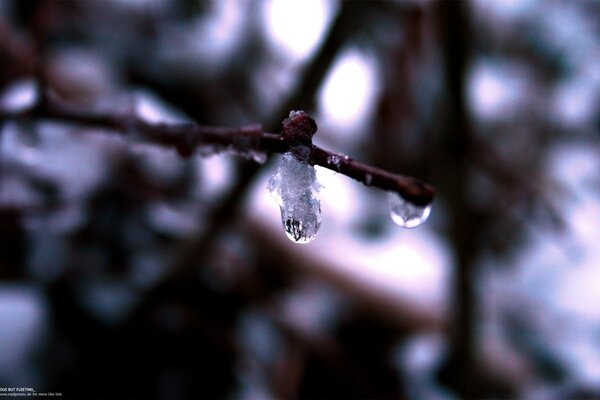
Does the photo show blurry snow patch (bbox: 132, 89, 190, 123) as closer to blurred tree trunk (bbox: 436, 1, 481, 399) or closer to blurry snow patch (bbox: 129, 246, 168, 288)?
blurry snow patch (bbox: 129, 246, 168, 288)

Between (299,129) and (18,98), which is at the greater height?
(18,98)

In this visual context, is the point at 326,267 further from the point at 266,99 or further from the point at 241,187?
the point at 266,99

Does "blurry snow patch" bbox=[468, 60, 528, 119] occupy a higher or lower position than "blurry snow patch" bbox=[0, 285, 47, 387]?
higher

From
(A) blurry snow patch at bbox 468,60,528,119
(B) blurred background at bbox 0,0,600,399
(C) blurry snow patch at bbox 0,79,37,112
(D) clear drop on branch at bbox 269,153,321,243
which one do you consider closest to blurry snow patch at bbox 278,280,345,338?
(B) blurred background at bbox 0,0,600,399

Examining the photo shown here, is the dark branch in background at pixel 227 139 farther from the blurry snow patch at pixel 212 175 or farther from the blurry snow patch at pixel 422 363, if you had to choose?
the blurry snow patch at pixel 422 363

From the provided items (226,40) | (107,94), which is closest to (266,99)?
(226,40)

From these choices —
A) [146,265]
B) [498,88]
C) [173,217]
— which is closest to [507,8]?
[498,88]

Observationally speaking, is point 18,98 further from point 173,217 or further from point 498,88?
point 498,88
